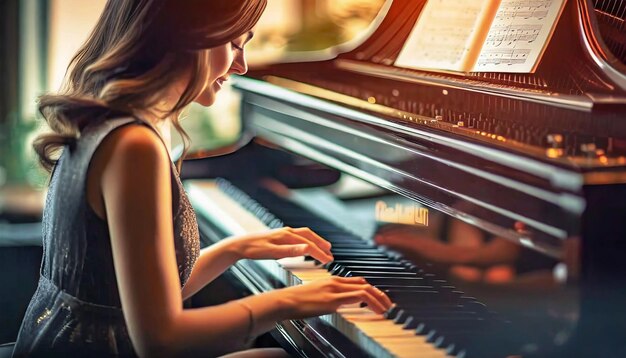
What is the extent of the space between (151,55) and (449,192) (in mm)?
547

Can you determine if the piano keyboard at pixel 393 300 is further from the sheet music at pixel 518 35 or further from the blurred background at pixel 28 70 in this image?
the blurred background at pixel 28 70

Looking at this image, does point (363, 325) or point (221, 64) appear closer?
point (363, 325)

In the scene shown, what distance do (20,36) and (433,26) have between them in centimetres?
177

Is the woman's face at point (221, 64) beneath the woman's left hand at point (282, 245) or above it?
above

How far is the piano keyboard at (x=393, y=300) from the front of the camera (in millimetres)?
1208

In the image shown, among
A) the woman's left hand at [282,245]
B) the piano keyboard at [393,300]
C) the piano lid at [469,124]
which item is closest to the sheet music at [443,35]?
the piano lid at [469,124]

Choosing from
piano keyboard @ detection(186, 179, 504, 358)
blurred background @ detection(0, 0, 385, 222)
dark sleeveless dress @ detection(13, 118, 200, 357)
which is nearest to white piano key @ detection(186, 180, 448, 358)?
piano keyboard @ detection(186, 179, 504, 358)

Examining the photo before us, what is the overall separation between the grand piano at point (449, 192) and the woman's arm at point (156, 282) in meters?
0.07

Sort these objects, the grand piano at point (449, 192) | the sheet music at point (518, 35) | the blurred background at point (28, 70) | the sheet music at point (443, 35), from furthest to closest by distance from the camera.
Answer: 1. the blurred background at point (28, 70)
2. the sheet music at point (443, 35)
3. the sheet music at point (518, 35)
4. the grand piano at point (449, 192)

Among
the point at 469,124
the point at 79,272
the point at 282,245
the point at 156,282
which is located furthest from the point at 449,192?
the point at 79,272

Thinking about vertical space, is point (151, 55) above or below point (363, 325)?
above

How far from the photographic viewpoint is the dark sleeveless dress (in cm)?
135

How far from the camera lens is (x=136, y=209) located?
1220 millimetres

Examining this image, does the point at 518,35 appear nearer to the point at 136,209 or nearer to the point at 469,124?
the point at 469,124
